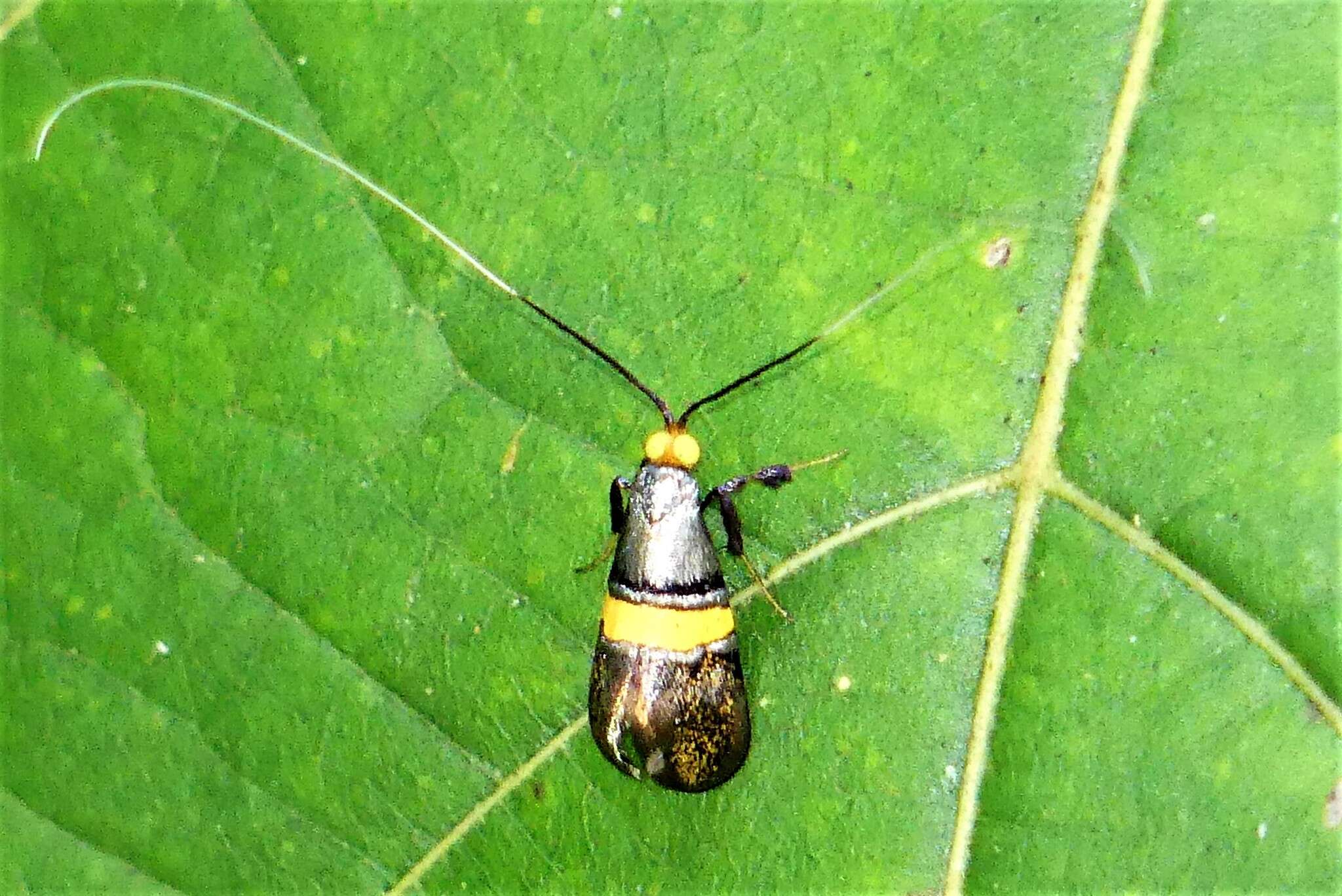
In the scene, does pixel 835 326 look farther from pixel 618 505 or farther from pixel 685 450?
pixel 618 505

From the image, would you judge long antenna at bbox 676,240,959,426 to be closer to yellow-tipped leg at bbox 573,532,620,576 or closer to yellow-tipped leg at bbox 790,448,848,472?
yellow-tipped leg at bbox 790,448,848,472

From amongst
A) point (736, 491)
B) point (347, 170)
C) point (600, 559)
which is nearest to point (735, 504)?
point (736, 491)

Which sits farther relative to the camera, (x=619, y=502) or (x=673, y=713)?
(x=619, y=502)

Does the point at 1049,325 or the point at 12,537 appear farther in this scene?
the point at 12,537

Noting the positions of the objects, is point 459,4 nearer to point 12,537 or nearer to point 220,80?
point 220,80

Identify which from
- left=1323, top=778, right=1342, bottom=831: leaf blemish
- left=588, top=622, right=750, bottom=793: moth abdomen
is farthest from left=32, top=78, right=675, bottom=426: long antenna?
left=1323, top=778, right=1342, bottom=831: leaf blemish

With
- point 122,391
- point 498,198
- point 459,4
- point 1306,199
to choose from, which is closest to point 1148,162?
point 1306,199
